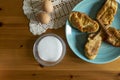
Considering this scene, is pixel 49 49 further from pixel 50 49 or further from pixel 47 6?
pixel 47 6

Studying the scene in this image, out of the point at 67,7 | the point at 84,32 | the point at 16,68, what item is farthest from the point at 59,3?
the point at 16,68

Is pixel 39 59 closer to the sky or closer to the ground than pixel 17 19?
closer to the ground

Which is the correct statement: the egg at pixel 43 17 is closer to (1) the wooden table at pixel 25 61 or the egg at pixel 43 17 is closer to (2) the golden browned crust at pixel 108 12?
(1) the wooden table at pixel 25 61

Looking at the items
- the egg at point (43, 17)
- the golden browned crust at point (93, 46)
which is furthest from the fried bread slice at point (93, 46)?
the egg at point (43, 17)

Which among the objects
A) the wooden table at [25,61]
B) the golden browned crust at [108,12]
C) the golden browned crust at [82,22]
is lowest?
the wooden table at [25,61]

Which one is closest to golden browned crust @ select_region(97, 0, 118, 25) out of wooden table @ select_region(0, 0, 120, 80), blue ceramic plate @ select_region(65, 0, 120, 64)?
blue ceramic plate @ select_region(65, 0, 120, 64)

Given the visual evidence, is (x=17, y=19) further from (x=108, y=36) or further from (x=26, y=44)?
(x=108, y=36)

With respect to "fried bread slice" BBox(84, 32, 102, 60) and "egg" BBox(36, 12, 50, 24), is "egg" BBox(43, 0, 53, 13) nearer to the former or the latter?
"egg" BBox(36, 12, 50, 24)
